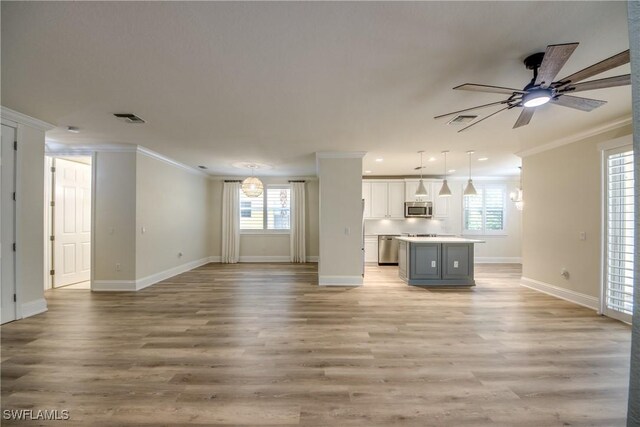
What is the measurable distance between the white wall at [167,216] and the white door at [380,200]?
5097 millimetres

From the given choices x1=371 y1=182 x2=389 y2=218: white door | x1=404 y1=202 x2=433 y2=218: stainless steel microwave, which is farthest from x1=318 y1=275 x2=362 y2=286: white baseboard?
x1=404 y1=202 x2=433 y2=218: stainless steel microwave

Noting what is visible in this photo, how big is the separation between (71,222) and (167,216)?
1.73 metres

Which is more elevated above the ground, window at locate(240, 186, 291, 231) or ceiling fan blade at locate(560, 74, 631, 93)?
ceiling fan blade at locate(560, 74, 631, 93)

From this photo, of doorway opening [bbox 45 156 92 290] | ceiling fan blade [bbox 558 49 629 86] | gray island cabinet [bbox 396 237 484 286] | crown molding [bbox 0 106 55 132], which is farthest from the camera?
gray island cabinet [bbox 396 237 484 286]

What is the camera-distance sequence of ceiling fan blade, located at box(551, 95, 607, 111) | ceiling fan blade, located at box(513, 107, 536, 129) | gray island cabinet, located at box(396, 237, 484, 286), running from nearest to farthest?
1. ceiling fan blade, located at box(551, 95, 607, 111)
2. ceiling fan blade, located at box(513, 107, 536, 129)
3. gray island cabinet, located at box(396, 237, 484, 286)

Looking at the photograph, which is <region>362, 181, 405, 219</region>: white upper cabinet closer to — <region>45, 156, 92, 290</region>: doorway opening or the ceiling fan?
the ceiling fan

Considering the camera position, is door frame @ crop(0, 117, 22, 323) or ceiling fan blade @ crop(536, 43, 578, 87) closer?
ceiling fan blade @ crop(536, 43, 578, 87)

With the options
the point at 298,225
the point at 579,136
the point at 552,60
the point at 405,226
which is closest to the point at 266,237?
the point at 298,225

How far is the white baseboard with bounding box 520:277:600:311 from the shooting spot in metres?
4.11

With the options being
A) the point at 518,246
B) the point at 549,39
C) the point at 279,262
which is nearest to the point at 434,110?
the point at 549,39

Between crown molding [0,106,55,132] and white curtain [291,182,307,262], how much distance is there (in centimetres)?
556

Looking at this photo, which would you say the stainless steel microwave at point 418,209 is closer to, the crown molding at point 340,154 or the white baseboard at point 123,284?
the crown molding at point 340,154

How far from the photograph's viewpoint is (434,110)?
128 inches

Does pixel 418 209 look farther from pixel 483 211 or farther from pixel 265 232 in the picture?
pixel 265 232
